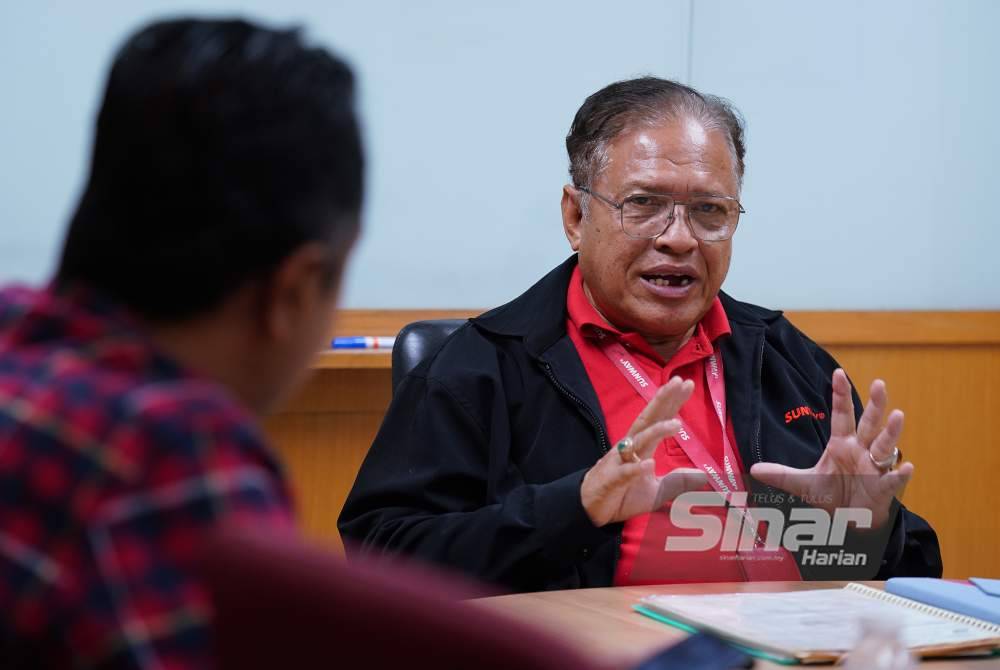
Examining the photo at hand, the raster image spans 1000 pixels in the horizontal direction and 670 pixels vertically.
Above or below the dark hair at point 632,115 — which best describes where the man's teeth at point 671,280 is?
below

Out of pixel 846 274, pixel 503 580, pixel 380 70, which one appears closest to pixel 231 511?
pixel 503 580

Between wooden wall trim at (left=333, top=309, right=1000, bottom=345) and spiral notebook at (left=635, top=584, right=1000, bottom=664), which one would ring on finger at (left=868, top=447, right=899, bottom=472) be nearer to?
spiral notebook at (left=635, top=584, right=1000, bottom=664)

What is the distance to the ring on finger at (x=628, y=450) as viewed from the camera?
156 centimetres

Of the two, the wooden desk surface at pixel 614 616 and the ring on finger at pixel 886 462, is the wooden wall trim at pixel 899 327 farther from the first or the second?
the wooden desk surface at pixel 614 616

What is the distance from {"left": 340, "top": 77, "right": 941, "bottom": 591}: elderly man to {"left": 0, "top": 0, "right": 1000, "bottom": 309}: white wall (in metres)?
1.04

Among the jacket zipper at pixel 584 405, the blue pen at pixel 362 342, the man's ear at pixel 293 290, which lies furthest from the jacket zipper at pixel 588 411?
the man's ear at pixel 293 290

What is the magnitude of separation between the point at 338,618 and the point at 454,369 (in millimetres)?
1475

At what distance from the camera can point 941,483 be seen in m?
3.74

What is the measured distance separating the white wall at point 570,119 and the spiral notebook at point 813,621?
1.90 metres

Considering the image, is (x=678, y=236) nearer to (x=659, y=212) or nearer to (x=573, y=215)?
(x=659, y=212)

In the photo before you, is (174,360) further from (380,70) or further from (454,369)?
(380,70)

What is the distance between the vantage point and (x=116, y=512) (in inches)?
21.1

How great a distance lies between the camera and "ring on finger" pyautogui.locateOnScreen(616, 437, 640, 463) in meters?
1.56

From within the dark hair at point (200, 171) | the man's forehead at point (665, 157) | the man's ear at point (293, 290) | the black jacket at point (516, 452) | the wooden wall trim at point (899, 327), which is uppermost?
the dark hair at point (200, 171)
